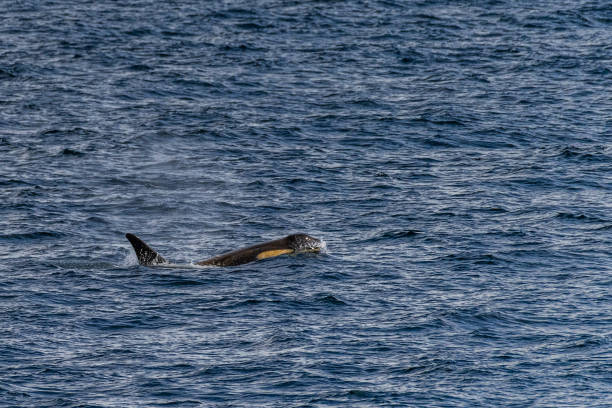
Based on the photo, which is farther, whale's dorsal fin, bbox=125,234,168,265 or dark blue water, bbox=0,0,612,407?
whale's dorsal fin, bbox=125,234,168,265

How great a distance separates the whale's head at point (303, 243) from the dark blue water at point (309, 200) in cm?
60

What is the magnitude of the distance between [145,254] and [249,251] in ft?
10.9

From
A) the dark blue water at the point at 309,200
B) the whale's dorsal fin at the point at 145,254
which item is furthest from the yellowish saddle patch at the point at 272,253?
the whale's dorsal fin at the point at 145,254

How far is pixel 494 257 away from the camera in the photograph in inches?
1571

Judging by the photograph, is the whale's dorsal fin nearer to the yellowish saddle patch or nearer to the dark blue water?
the dark blue water

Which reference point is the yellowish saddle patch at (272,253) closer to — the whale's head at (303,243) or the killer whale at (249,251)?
the killer whale at (249,251)

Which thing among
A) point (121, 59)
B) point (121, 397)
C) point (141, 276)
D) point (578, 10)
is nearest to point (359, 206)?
point (141, 276)

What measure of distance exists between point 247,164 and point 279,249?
40.3ft

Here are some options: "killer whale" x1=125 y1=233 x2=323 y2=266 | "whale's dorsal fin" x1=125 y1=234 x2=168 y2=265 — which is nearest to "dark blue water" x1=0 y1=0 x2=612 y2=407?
"whale's dorsal fin" x1=125 y1=234 x2=168 y2=265

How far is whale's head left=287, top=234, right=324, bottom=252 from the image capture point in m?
40.3

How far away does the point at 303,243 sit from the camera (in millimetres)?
40469

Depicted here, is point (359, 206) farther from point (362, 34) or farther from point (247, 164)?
point (362, 34)

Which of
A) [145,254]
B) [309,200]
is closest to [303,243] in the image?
[145,254]

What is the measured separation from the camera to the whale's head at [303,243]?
4028cm
